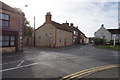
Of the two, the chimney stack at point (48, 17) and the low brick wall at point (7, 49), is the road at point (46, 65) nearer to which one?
the low brick wall at point (7, 49)

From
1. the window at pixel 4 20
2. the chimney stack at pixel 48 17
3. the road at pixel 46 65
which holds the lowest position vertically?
the road at pixel 46 65

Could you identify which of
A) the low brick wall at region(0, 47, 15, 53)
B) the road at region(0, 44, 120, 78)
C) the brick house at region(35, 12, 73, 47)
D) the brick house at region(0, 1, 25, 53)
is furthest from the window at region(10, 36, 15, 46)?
the brick house at region(35, 12, 73, 47)

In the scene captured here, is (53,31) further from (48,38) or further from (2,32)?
(2,32)

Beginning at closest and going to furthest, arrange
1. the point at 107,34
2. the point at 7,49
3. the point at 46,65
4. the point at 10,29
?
the point at 46,65
the point at 7,49
the point at 10,29
the point at 107,34

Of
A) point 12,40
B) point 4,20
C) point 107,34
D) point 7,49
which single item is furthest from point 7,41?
point 107,34

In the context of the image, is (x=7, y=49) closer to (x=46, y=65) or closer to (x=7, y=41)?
(x=7, y=41)

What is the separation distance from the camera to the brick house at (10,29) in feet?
49.5

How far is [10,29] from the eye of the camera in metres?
15.9

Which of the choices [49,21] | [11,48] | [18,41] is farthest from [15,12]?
[49,21]

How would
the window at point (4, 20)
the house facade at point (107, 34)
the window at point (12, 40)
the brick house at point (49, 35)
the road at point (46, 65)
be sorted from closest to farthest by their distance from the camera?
1. the road at point (46, 65)
2. the window at point (4, 20)
3. the window at point (12, 40)
4. the brick house at point (49, 35)
5. the house facade at point (107, 34)

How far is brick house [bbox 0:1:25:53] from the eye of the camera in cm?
1510

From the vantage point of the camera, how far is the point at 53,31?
29625 mm

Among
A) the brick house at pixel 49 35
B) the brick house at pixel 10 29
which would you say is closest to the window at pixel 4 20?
the brick house at pixel 10 29

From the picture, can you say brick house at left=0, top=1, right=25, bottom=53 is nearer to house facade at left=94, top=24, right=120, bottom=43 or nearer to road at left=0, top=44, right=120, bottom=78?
road at left=0, top=44, right=120, bottom=78
